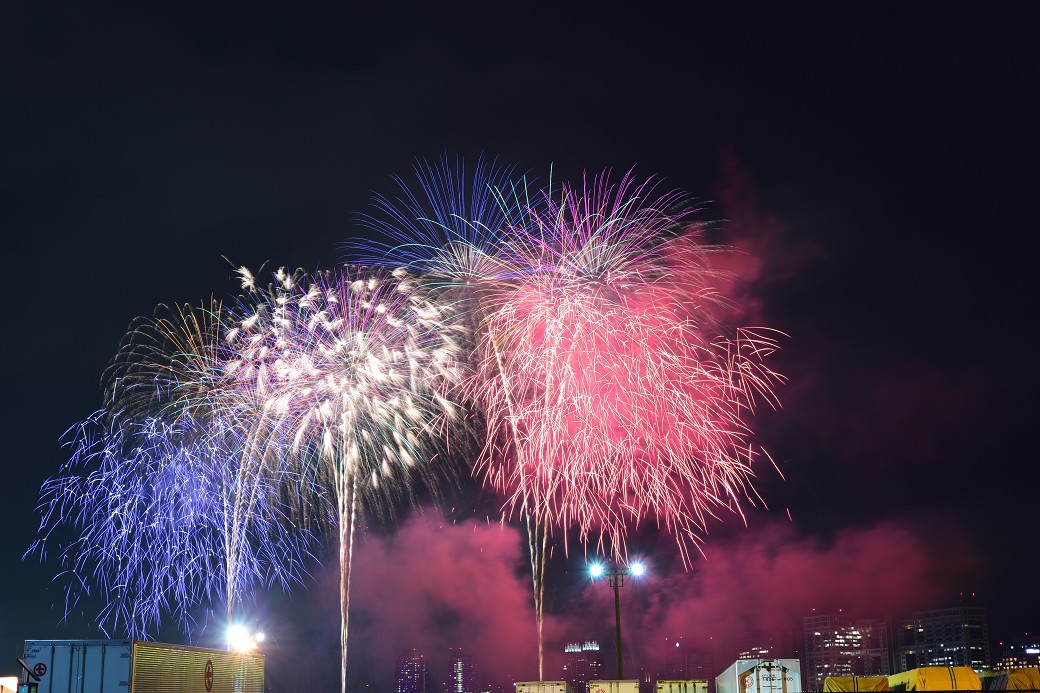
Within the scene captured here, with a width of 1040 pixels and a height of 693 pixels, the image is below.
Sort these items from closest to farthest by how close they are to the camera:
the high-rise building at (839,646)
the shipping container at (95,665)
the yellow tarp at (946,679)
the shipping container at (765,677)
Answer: the shipping container at (95,665) → the yellow tarp at (946,679) → the shipping container at (765,677) → the high-rise building at (839,646)

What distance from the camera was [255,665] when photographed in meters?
31.8

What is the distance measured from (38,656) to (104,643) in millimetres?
1551

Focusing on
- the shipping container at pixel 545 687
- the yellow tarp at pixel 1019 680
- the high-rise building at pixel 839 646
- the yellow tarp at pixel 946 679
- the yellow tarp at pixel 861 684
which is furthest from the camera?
the high-rise building at pixel 839 646

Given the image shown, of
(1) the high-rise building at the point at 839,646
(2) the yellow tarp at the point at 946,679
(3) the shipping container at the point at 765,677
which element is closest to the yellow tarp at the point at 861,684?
(2) the yellow tarp at the point at 946,679

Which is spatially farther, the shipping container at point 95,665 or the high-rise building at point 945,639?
the high-rise building at point 945,639

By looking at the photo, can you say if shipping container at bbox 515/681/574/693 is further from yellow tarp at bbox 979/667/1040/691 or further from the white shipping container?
the white shipping container

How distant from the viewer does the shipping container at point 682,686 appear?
37.5 metres

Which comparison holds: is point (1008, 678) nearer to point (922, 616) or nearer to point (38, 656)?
point (38, 656)

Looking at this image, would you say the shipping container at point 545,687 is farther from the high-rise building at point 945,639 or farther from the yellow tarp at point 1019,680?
the high-rise building at point 945,639

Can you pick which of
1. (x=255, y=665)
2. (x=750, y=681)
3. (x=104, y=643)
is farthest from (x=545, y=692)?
(x=104, y=643)

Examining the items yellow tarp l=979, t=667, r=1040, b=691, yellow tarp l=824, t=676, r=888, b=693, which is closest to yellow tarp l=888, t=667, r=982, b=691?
yellow tarp l=979, t=667, r=1040, b=691

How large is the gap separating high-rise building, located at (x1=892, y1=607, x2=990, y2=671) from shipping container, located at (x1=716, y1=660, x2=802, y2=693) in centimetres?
14304

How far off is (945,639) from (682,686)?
16066 cm

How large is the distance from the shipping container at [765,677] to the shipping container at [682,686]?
169 cm
